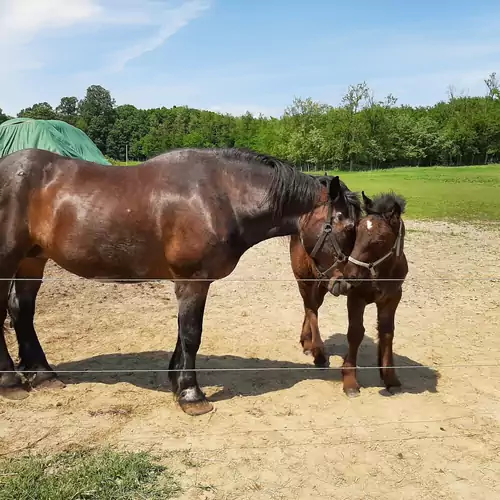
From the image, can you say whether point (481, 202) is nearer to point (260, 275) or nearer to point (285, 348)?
point (260, 275)

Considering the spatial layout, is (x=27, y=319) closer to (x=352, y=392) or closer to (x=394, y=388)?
(x=352, y=392)

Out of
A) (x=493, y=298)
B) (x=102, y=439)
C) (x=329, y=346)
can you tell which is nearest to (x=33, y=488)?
(x=102, y=439)

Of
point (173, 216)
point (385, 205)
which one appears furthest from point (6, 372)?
point (385, 205)

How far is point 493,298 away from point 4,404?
22.9 feet

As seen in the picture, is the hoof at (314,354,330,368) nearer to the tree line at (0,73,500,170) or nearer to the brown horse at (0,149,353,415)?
the brown horse at (0,149,353,415)

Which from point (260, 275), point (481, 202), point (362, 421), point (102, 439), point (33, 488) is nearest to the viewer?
point (33, 488)

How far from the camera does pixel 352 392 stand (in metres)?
4.49

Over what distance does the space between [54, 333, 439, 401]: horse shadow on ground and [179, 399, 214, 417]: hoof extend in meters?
0.27

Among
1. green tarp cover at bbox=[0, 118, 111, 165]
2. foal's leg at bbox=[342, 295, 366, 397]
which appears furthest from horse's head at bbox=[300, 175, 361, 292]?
green tarp cover at bbox=[0, 118, 111, 165]

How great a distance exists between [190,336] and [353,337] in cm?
155

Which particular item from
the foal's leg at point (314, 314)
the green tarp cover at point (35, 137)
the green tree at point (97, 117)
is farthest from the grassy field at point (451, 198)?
the green tree at point (97, 117)

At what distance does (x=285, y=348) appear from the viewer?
19.0 ft

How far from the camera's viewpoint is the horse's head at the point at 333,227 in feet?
13.5

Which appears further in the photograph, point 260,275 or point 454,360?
point 260,275
